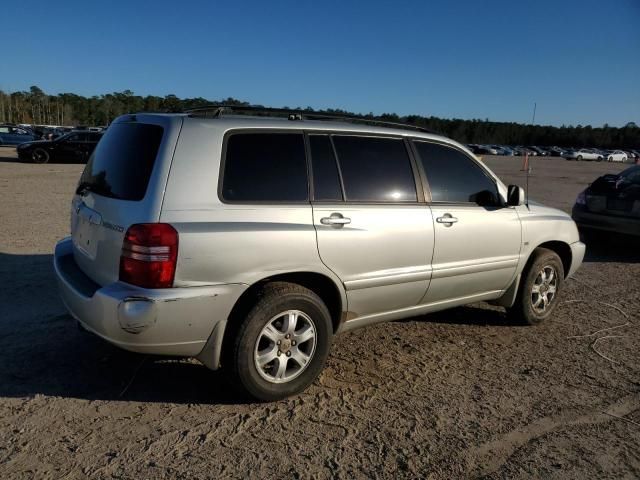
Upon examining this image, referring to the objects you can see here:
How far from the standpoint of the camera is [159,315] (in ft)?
9.95

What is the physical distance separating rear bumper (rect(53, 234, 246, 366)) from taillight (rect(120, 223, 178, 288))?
6 cm

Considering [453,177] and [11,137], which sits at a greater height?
[453,177]

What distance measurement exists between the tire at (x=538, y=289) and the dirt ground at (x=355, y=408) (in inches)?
6.8

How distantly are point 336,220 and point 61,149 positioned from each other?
936 inches

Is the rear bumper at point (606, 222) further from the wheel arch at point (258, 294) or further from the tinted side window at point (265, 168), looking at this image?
the tinted side window at point (265, 168)

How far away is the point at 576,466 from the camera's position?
2.92 meters

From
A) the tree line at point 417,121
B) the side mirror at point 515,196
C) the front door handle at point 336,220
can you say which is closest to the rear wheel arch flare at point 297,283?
the front door handle at point 336,220

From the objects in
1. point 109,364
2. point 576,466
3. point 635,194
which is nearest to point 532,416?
point 576,466

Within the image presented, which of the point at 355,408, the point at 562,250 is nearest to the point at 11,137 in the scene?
the point at 562,250

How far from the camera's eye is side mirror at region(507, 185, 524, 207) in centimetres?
466

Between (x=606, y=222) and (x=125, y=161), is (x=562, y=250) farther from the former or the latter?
(x=125, y=161)

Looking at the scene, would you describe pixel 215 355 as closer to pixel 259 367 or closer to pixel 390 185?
pixel 259 367

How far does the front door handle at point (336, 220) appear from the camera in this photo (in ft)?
11.8

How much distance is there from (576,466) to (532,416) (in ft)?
1.75
